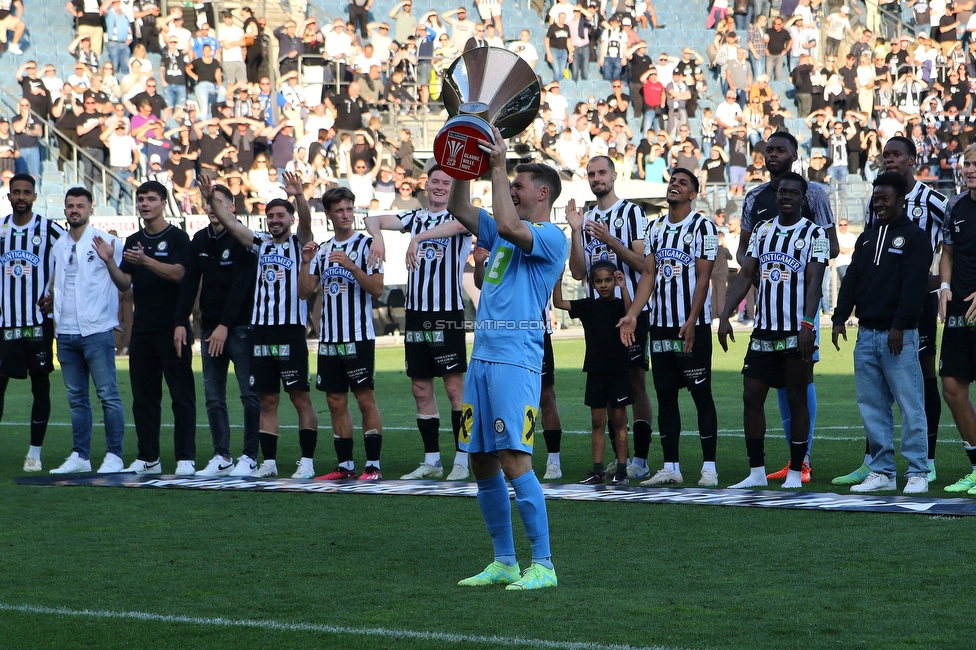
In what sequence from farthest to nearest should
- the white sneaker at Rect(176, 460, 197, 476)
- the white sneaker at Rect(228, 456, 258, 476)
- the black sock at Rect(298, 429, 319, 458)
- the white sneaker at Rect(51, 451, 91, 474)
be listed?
1. the white sneaker at Rect(51, 451, 91, 474)
2. the white sneaker at Rect(176, 460, 197, 476)
3. the white sneaker at Rect(228, 456, 258, 476)
4. the black sock at Rect(298, 429, 319, 458)

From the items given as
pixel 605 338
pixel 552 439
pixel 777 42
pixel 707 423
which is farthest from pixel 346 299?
pixel 777 42

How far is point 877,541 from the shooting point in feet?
21.8

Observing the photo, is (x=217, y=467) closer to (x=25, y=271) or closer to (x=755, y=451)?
(x=25, y=271)

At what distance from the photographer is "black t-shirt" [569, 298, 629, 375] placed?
9.23 meters

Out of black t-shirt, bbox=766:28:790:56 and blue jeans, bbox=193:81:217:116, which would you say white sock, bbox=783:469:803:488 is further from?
black t-shirt, bbox=766:28:790:56

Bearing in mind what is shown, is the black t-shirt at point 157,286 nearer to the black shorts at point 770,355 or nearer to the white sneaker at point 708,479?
the white sneaker at point 708,479

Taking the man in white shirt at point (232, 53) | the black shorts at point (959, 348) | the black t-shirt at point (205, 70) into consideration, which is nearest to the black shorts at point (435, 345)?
the black shorts at point (959, 348)

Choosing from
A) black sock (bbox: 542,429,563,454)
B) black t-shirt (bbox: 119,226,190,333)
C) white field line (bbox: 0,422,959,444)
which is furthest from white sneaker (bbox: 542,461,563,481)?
black t-shirt (bbox: 119,226,190,333)

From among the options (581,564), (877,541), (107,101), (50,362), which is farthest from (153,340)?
(107,101)

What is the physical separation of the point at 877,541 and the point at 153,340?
5.93 metres

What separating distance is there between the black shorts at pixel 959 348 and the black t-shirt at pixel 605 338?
6.92 feet

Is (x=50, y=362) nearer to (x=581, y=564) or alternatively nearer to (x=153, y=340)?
(x=153, y=340)

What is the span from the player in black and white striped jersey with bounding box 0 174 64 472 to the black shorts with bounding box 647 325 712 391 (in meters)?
4.89

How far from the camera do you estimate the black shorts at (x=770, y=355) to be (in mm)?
8773
